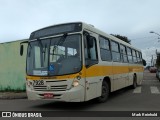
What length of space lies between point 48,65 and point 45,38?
1152 mm

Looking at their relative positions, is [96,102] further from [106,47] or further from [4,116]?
[4,116]

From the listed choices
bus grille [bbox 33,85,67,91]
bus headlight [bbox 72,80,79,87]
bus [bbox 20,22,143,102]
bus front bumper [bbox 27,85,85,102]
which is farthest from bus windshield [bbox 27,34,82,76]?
bus front bumper [bbox 27,85,85,102]

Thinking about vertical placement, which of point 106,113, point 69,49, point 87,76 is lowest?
point 106,113

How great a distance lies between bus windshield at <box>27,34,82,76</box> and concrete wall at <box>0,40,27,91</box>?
8.54m

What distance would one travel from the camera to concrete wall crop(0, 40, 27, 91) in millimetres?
20422

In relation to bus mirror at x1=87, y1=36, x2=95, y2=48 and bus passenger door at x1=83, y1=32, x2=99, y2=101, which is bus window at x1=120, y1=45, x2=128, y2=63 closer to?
bus passenger door at x1=83, y1=32, x2=99, y2=101

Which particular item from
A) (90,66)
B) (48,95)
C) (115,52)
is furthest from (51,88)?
(115,52)

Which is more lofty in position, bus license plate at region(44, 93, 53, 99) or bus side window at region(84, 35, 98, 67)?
bus side window at region(84, 35, 98, 67)

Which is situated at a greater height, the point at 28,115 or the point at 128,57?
the point at 128,57

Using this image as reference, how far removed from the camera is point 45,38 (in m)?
12.0

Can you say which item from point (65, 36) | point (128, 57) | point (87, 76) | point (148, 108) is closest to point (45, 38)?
point (65, 36)

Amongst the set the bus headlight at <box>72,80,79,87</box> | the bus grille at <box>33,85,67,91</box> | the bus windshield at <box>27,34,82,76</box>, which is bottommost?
the bus grille at <box>33,85,67,91</box>

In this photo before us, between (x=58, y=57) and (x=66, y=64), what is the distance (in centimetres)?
42

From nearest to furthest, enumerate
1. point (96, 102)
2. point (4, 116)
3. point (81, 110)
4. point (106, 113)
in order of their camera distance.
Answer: point (4, 116), point (106, 113), point (81, 110), point (96, 102)
